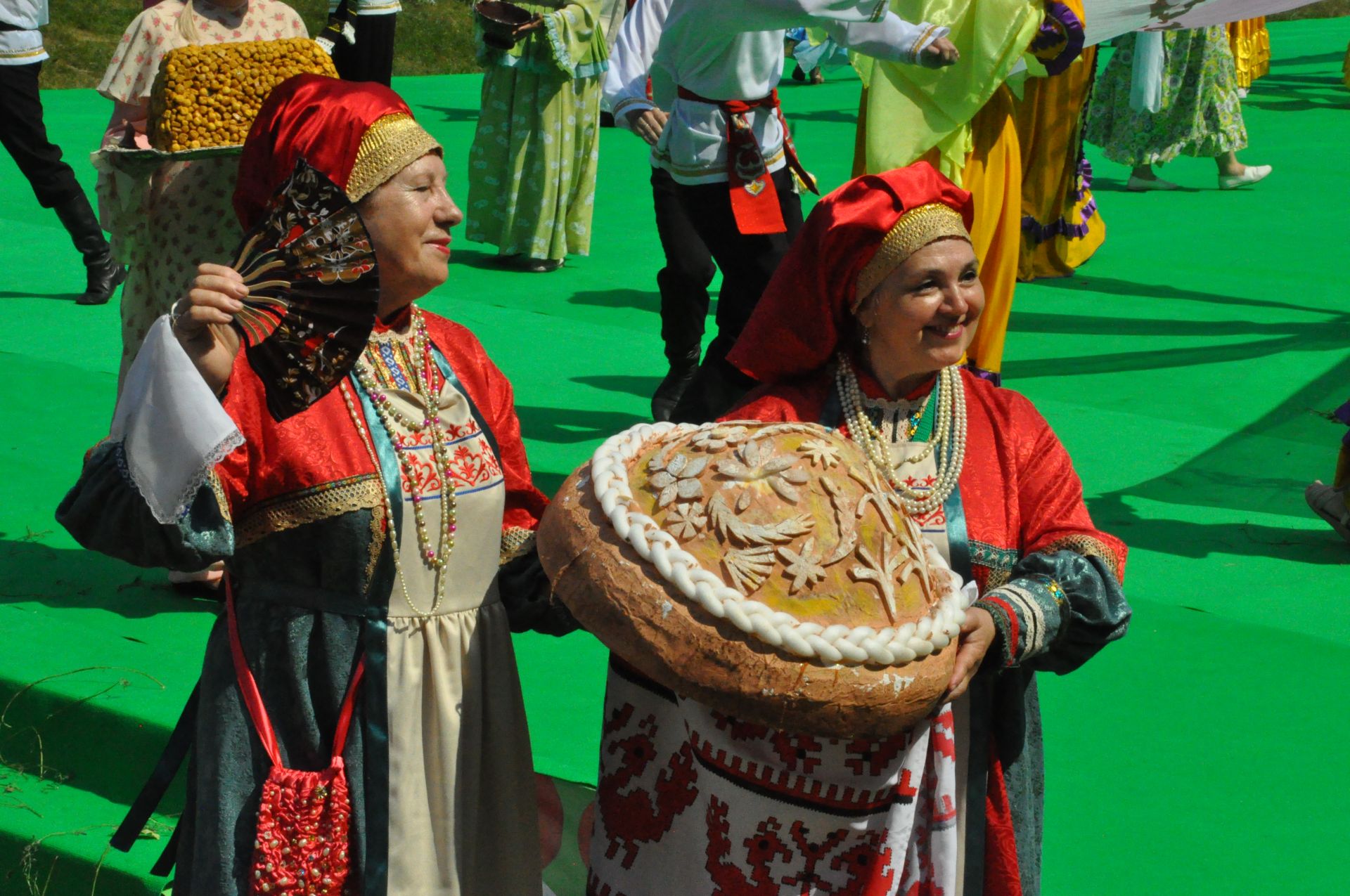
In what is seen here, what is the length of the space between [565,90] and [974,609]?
647cm

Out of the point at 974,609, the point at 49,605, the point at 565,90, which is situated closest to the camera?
the point at 974,609

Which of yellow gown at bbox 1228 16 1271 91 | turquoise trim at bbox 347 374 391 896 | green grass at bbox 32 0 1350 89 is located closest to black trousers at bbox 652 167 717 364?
turquoise trim at bbox 347 374 391 896

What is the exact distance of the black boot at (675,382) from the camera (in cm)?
566

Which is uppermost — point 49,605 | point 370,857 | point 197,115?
point 197,115

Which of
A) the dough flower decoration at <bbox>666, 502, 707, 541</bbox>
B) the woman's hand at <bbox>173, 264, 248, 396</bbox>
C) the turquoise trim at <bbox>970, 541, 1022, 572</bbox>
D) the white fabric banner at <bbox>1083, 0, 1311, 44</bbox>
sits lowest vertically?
the turquoise trim at <bbox>970, 541, 1022, 572</bbox>

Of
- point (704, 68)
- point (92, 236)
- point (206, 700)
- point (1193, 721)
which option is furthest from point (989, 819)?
point (92, 236)

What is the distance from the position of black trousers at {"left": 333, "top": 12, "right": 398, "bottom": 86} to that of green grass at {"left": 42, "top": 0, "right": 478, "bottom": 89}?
332 inches

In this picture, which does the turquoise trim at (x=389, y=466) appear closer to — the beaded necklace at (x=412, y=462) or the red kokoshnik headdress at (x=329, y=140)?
the beaded necklace at (x=412, y=462)

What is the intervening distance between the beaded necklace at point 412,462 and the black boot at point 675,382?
3.35 metres

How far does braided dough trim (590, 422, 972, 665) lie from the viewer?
175cm

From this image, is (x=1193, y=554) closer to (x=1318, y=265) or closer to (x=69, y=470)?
(x=69, y=470)

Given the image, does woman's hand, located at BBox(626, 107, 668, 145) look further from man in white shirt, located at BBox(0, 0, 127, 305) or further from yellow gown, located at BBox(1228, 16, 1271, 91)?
yellow gown, located at BBox(1228, 16, 1271, 91)

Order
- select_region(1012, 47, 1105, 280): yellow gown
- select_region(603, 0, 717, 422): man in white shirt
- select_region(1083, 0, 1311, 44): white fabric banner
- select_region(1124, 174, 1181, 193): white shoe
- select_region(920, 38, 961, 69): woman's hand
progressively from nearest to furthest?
1. select_region(920, 38, 961, 69): woman's hand
2. select_region(1083, 0, 1311, 44): white fabric banner
3. select_region(603, 0, 717, 422): man in white shirt
4. select_region(1012, 47, 1105, 280): yellow gown
5. select_region(1124, 174, 1181, 193): white shoe

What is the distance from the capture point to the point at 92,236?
702 centimetres
